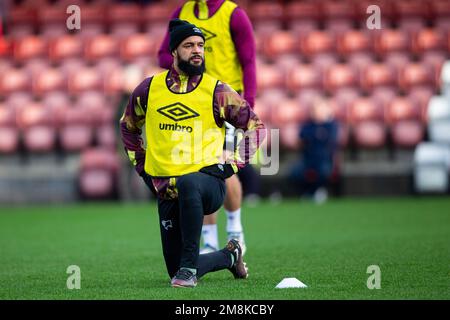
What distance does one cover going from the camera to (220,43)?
7.77 m

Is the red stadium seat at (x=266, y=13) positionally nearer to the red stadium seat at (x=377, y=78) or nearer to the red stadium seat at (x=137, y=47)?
the red stadium seat at (x=137, y=47)

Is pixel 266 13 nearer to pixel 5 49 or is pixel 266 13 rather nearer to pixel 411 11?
pixel 411 11

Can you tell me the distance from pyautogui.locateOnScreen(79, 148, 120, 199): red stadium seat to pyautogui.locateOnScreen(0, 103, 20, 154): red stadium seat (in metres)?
1.22

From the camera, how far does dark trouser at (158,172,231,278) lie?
238 inches

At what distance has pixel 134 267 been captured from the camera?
748 centimetres

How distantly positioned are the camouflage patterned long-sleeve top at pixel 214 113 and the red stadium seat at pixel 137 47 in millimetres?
11052

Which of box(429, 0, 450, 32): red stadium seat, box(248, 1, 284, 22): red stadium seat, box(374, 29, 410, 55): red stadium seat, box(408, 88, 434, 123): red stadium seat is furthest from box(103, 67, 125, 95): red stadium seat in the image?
box(429, 0, 450, 32): red stadium seat

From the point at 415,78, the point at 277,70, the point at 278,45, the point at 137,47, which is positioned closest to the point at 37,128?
the point at 137,47

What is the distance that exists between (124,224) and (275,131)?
3794mm

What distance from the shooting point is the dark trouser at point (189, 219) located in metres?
6.04

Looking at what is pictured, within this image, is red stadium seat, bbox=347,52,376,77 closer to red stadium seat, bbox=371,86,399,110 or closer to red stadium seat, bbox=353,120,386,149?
red stadium seat, bbox=371,86,399,110

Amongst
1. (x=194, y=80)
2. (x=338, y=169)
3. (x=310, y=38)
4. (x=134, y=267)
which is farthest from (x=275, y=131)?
(x=194, y=80)

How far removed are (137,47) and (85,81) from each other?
114 centimetres
